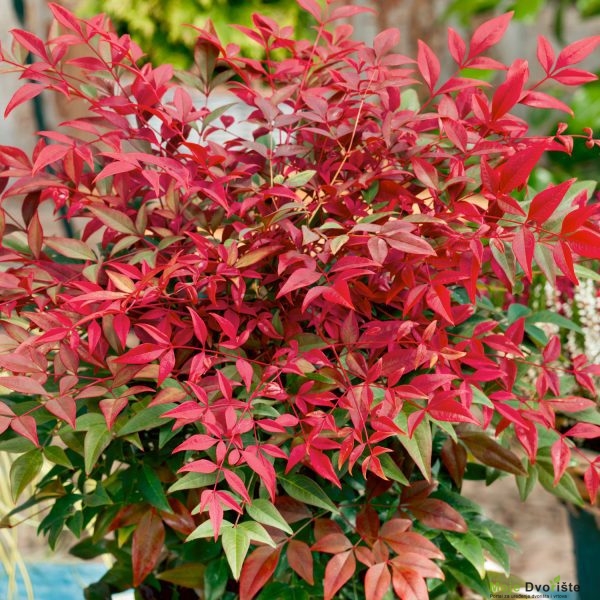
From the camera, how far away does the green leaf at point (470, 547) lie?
0.78 metres

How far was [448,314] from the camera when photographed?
2.15 ft

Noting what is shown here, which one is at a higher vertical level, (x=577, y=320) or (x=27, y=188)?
(x=27, y=188)

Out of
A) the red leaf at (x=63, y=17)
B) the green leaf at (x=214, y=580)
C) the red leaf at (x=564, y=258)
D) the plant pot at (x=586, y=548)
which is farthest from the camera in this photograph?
the plant pot at (x=586, y=548)

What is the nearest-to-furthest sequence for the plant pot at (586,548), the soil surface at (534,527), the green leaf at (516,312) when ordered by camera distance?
the green leaf at (516,312)
the plant pot at (586,548)
the soil surface at (534,527)

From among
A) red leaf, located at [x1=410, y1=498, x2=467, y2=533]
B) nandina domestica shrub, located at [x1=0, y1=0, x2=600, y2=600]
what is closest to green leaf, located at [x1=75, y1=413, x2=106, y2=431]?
nandina domestica shrub, located at [x1=0, y1=0, x2=600, y2=600]

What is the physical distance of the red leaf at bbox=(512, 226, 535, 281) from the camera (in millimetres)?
593

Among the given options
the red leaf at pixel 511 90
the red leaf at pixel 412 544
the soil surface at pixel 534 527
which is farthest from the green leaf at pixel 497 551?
the soil surface at pixel 534 527

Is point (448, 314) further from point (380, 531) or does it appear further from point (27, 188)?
point (27, 188)

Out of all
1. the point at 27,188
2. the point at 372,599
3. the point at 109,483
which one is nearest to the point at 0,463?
the point at 109,483

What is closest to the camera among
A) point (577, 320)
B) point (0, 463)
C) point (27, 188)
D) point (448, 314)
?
point (448, 314)

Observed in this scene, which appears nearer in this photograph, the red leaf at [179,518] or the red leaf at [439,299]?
the red leaf at [439,299]

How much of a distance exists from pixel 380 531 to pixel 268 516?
0.14 meters

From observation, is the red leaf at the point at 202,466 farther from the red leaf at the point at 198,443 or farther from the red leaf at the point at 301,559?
the red leaf at the point at 301,559

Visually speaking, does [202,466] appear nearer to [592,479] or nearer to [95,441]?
[95,441]
